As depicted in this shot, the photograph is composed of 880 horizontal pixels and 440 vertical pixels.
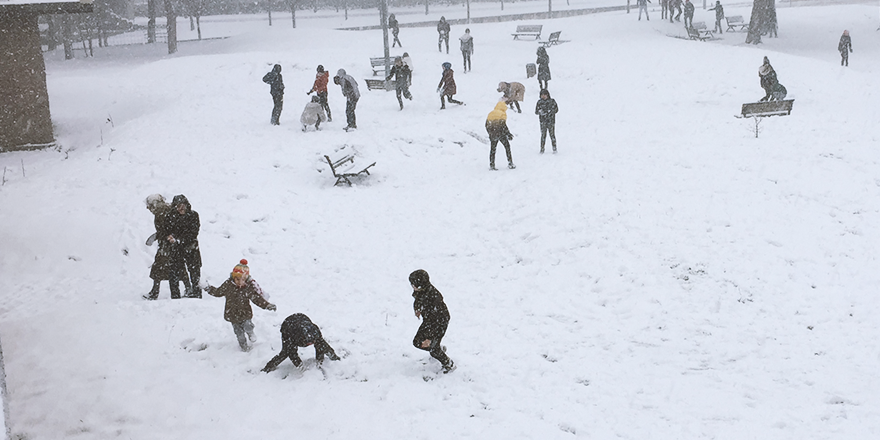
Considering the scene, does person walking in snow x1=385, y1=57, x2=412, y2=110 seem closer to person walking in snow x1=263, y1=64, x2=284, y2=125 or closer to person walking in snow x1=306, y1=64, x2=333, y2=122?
person walking in snow x1=306, y1=64, x2=333, y2=122

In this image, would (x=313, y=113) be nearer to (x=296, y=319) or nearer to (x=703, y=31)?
(x=296, y=319)

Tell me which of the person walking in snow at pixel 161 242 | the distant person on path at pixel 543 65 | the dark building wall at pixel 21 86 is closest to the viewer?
the person walking in snow at pixel 161 242

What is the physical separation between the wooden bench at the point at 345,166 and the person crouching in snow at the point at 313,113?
226cm

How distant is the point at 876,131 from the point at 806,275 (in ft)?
28.1

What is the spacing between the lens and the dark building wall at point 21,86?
16.3 meters

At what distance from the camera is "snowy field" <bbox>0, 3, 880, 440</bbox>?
6984 mm

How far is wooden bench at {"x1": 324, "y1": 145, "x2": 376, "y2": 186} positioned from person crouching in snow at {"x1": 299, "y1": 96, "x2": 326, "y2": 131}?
2.26m

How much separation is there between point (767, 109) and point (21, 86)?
19.8 metres

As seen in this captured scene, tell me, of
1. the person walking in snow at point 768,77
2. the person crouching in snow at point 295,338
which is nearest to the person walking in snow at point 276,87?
the person crouching in snow at point 295,338

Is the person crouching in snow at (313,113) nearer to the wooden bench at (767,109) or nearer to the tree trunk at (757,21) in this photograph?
the wooden bench at (767,109)

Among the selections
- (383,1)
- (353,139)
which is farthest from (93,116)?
(383,1)

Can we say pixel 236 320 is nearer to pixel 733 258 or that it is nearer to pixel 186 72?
pixel 733 258

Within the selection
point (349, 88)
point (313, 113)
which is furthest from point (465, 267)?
point (313, 113)

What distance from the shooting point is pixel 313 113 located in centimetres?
1764
